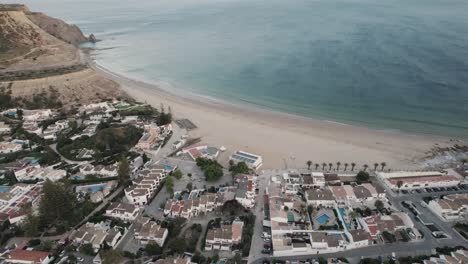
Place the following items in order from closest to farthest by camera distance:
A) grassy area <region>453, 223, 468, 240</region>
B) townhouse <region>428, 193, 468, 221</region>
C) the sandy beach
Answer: grassy area <region>453, 223, 468, 240</region> → townhouse <region>428, 193, 468, 221</region> → the sandy beach

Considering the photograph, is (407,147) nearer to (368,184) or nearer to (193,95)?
(368,184)

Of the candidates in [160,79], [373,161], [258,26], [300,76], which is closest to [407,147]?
[373,161]

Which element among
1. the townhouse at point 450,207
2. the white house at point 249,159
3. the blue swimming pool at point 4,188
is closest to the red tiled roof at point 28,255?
the blue swimming pool at point 4,188

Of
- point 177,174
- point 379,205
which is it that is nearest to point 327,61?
point 379,205

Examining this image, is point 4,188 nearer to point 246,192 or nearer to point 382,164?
point 246,192

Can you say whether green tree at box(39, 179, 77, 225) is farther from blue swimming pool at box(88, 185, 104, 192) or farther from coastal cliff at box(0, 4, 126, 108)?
coastal cliff at box(0, 4, 126, 108)

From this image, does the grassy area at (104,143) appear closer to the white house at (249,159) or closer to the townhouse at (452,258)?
the white house at (249,159)

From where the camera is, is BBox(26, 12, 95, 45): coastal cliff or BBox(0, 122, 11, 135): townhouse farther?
BBox(26, 12, 95, 45): coastal cliff

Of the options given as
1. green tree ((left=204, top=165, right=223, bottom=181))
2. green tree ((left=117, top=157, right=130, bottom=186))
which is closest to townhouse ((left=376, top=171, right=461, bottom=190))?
green tree ((left=204, top=165, right=223, bottom=181))
